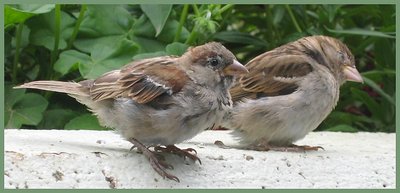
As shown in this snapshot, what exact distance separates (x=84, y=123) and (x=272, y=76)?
0.91m

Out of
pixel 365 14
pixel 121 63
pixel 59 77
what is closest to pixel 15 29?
pixel 59 77

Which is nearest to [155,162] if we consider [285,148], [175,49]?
[285,148]

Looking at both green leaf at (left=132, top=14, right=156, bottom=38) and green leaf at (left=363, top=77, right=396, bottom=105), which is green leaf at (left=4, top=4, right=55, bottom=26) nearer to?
green leaf at (left=132, top=14, right=156, bottom=38)

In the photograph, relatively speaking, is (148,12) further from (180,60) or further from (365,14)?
(365,14)

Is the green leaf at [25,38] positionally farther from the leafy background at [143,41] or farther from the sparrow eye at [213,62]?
the sparrow eye at [213,62]

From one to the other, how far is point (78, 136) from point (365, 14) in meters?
2.13

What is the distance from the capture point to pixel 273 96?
12.1ft

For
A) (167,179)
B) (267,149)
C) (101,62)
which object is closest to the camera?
(167,179)

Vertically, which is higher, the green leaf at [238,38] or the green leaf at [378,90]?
the green leaf at [238,38]

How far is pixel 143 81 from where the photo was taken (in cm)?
311

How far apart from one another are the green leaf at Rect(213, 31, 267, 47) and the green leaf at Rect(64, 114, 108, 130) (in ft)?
2.79

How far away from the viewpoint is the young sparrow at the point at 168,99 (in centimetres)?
302

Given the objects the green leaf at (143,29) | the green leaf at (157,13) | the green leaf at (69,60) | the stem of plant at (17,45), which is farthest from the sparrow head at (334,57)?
the stem of plant at (17,45)

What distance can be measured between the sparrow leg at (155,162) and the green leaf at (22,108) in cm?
100
